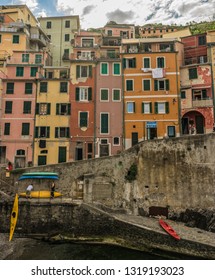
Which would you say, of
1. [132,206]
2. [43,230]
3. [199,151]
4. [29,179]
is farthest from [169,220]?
[29,179]

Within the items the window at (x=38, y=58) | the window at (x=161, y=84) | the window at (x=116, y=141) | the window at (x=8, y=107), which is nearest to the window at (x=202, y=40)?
the window at (x=161, y=84)

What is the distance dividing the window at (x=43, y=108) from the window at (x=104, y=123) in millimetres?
6693

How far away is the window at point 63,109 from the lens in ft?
113

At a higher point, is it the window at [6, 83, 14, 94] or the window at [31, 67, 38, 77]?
the window at [31, 67, 38, 77]

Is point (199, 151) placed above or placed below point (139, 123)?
below

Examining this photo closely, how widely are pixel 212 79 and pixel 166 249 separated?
22.8 meters

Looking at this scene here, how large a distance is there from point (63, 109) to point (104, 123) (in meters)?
5.48

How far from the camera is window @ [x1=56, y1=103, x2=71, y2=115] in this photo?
34.3 meters

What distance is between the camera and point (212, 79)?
3412 cm

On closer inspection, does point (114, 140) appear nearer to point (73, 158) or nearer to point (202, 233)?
point (73, 158)

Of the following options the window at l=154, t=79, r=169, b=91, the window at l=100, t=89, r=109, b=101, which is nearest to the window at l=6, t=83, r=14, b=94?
the window at l=100, t=89, r=109, b=101

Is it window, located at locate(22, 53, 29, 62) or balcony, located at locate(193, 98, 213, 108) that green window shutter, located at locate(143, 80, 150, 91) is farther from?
window, located at locate(22, 53, 29, 62)

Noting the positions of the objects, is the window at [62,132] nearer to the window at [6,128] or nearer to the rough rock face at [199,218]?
the window at [6,128]

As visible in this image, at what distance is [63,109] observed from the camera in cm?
3450
